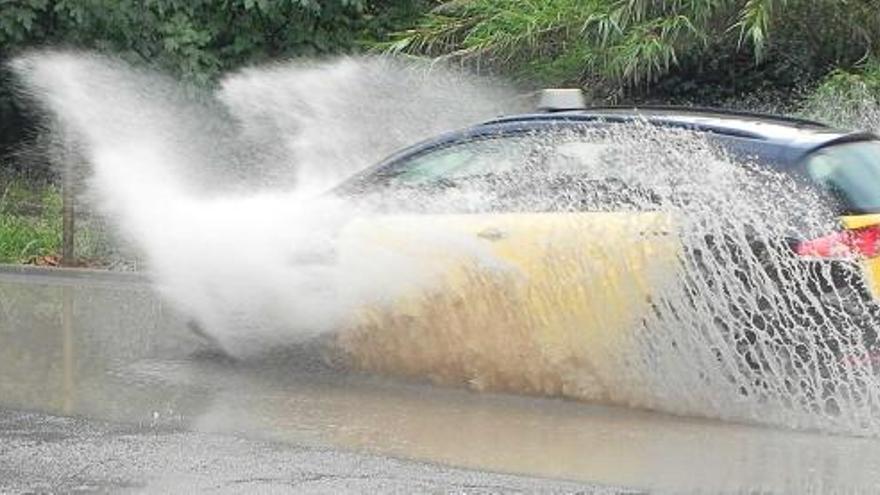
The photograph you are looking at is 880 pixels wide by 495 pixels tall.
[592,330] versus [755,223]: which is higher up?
[755,223]

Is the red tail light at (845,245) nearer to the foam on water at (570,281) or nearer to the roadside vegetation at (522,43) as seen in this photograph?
the foam on water at (570,281)

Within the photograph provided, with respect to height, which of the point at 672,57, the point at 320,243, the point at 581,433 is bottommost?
the point at 581,433

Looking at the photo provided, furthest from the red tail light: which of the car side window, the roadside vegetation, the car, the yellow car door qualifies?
the roadside vegetation

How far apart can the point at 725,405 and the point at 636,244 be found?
2.88ft

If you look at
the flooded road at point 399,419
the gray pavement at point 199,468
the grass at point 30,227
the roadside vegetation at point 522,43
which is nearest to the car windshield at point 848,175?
the flooded road at point 399,419

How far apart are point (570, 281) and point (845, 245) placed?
52.2 inches

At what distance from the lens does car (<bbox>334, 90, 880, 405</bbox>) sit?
6.88 meters

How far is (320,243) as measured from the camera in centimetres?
795

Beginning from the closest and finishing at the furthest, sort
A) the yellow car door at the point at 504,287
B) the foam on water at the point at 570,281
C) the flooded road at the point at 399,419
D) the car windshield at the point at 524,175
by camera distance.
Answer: the flooded road at the point at 399,419 < the foam on water at the point at 570,281 < the yellow car door at the point at 504,287 < the car windshield at the point at 524,175

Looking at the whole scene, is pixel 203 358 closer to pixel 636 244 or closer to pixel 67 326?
pixel 67 326

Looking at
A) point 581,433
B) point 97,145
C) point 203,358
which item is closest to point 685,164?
point 581,433

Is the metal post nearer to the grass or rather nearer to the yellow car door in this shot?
the grass

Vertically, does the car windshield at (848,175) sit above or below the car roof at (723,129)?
below

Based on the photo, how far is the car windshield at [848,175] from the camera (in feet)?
23.0
